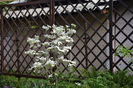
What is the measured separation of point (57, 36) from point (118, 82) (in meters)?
1.45

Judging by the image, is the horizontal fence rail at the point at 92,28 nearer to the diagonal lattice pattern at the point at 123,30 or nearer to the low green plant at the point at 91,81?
the diagonal lattice pattern at the point at 123,30

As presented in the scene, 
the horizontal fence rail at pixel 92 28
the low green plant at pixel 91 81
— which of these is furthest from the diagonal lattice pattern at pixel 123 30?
the low green plant at pixel 91 81

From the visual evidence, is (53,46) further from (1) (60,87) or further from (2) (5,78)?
(2) (5,78)

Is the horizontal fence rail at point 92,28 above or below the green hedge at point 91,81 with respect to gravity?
above

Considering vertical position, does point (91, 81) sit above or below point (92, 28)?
below

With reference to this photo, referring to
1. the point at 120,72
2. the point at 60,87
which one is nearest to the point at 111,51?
the point at 120,72

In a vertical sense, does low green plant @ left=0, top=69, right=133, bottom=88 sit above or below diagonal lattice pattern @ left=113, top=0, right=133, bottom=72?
below

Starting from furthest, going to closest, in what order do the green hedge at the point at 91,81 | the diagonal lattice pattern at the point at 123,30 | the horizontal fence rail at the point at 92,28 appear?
the horizontal fence rail at the point at 92,28 < the diagonal lattice pattern at the point at 123,30 < the green hedge at the point at 91,81

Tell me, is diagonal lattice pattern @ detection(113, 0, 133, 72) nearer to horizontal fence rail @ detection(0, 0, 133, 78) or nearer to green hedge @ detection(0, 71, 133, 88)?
horizontal fence rail @ detection(0, 0, 133, 78)

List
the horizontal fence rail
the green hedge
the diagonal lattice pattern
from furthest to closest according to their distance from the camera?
the horizontal fence rail < the diagonal lattice pattern < the green hedge

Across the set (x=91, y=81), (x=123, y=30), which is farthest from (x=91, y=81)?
(x=123, y=30)

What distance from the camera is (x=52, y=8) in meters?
4.57

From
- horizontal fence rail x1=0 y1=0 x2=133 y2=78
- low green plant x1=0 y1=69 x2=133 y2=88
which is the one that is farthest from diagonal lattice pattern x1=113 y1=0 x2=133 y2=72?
low green plant x1=0 y1=69 x2=133 y2=88

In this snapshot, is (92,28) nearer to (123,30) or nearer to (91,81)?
(123,30)
